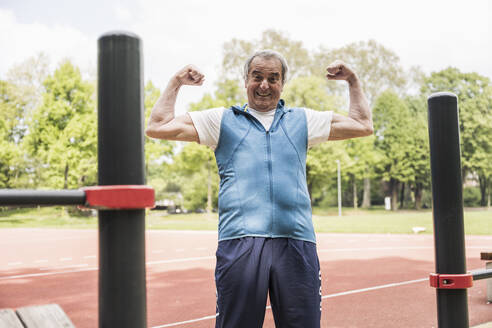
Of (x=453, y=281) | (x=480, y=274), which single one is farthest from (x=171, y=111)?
(x=480, y=274)

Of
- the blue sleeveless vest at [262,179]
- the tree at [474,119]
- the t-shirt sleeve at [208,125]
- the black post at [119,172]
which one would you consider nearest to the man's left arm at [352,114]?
the blue sleeveless vest at [262,179]

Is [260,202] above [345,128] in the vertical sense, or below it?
below

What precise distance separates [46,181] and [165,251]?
19.9 meters

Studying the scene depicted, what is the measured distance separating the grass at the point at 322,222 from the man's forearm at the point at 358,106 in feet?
52.7

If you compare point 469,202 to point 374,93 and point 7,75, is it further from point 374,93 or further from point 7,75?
point 7,75

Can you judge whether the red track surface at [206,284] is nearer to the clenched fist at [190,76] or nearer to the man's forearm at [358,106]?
the man's forearm at [358,106]

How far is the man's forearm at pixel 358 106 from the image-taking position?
2.16 m

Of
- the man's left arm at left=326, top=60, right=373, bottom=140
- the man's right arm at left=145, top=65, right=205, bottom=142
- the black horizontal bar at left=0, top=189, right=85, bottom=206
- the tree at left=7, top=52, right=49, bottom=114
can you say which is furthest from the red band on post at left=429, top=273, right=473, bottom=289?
the tree at left=7, top=52, right=49, bottom=114

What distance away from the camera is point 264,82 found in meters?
2.08

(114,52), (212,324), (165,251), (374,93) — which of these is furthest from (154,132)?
(374,93)

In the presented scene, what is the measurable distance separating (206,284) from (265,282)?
5398 millimetres

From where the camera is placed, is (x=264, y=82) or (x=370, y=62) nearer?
(x=264, y=82)

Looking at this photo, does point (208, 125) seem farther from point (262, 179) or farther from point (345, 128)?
point (345, 128)

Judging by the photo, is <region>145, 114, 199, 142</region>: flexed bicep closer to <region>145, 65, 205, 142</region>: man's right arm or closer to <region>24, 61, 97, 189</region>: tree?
<region>145, 65, 205, 142</region>: man's right arm
